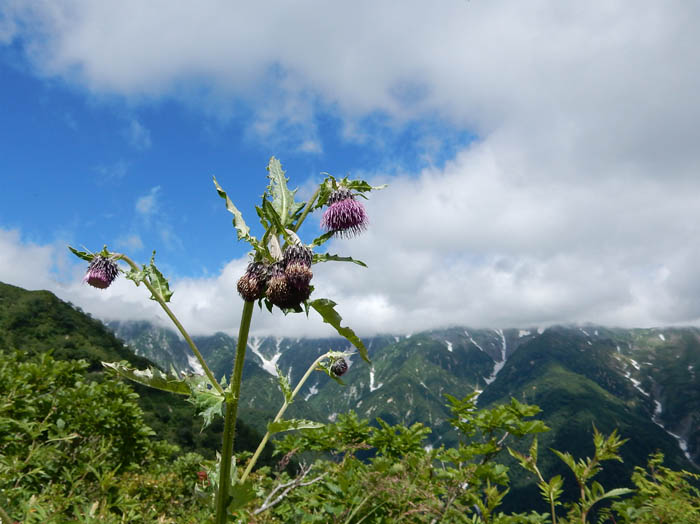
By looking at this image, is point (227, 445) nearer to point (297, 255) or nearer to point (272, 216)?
point (297, 255)

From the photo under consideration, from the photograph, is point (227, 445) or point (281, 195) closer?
point (227, 445)

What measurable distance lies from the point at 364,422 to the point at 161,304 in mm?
4919

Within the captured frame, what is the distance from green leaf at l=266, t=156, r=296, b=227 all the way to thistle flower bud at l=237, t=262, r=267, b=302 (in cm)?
47

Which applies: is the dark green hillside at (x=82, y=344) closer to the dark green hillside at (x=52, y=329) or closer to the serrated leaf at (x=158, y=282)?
the dark green hillside at (x=52, y=329)

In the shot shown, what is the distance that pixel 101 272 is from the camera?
315 centimetres

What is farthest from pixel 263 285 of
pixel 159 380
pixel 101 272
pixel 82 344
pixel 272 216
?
pixel 82 344

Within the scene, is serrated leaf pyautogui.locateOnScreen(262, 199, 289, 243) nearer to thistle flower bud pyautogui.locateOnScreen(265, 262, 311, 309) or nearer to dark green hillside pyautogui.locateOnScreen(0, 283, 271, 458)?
thistle flower bud pyautogui.locateOnScreen(265, 262, 311, 309)

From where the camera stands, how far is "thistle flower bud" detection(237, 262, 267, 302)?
2.85 m

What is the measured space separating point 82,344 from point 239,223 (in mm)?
131258

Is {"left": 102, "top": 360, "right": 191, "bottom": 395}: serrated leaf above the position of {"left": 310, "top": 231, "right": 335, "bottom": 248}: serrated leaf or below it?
below

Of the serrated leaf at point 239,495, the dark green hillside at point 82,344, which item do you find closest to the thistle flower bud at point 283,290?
Answer: the serrated leaf at point 239,495

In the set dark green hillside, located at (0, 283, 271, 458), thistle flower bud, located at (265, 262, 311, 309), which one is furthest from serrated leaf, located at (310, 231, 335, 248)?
dark green hillside, located at (0, 283, 271, 458)

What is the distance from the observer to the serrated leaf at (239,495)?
267 centimetres

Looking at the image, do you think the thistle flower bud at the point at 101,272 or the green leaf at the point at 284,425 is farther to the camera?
the thistle flower bud at the point at 101,272
